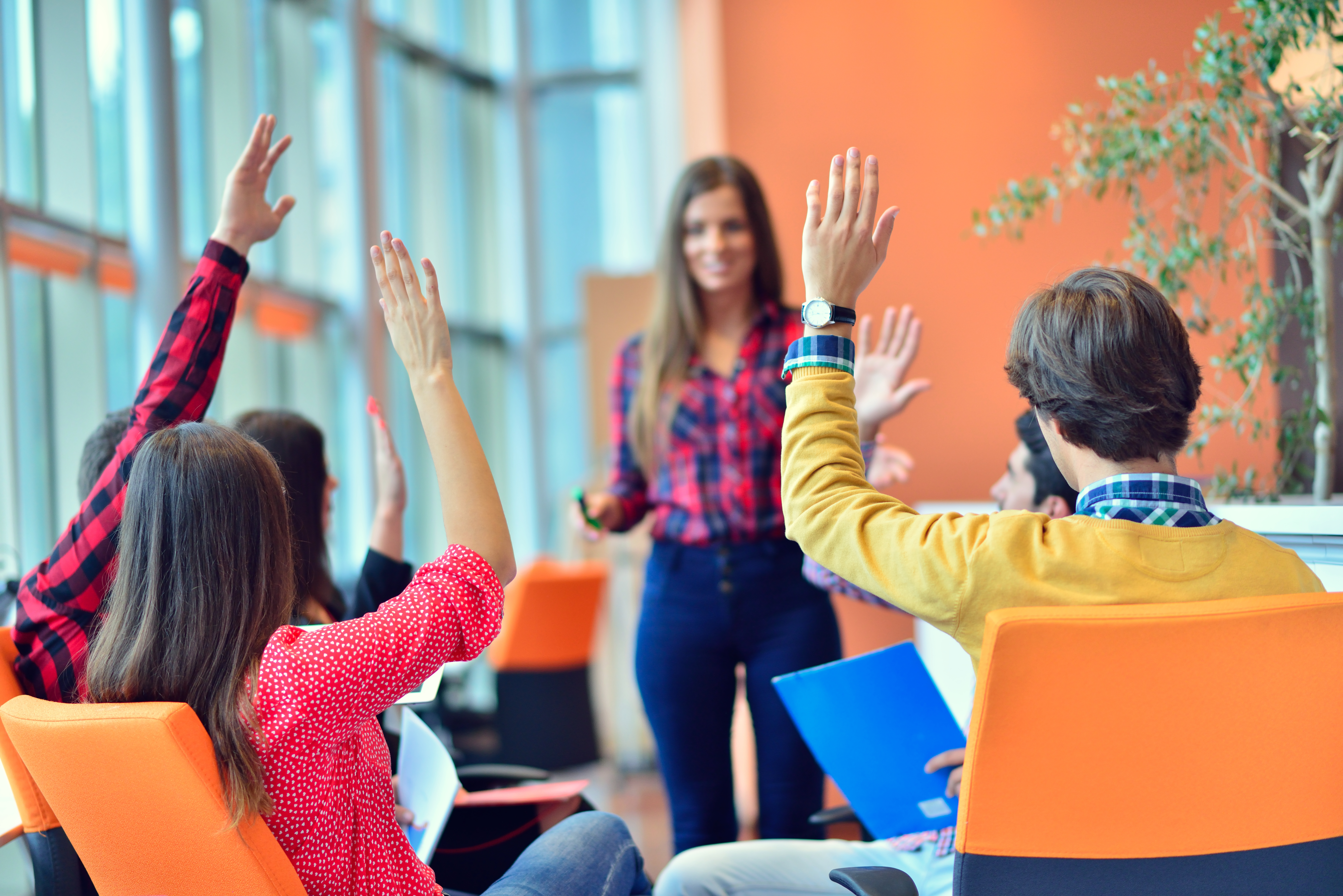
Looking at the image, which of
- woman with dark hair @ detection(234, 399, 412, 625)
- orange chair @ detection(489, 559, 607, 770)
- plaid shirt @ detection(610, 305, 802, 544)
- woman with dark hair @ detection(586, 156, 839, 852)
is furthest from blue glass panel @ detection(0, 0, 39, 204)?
plaid shirt @ detection(610, 305, 802, 544)

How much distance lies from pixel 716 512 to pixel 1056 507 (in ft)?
2.04

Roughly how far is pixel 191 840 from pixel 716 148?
3.28 metres

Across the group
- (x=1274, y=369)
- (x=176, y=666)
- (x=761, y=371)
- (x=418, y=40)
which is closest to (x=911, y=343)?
(x=761, y=371)

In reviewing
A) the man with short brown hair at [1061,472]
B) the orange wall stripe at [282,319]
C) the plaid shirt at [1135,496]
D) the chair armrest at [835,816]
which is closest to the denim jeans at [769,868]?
the chair armrest at [835,816]

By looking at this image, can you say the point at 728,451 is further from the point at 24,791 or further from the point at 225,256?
the point at 24,791

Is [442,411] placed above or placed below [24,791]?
above

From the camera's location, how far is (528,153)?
722 centimetres

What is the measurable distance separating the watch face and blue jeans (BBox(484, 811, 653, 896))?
0.72 meters

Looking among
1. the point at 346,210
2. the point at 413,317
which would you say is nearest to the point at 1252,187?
the point at 413,317

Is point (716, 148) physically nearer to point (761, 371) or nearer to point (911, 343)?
point (761, 371)

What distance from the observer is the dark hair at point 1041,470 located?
1.69 meters

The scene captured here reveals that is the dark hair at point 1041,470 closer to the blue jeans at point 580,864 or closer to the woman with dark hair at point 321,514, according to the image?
the blue jeans at point 580,864

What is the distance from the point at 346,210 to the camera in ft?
19.2

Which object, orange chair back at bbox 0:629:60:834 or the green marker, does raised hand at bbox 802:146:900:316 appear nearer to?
the green marker
